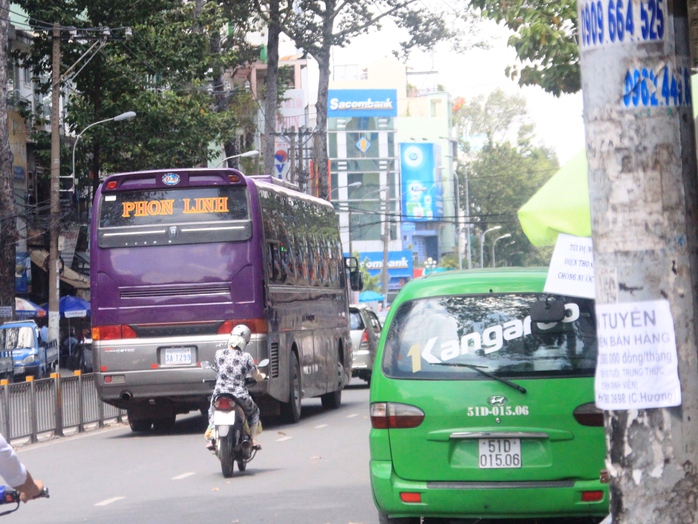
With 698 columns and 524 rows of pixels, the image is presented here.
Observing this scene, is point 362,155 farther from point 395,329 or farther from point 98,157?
point 395,329

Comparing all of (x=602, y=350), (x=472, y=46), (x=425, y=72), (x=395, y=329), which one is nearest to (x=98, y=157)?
(x=472, y=46)

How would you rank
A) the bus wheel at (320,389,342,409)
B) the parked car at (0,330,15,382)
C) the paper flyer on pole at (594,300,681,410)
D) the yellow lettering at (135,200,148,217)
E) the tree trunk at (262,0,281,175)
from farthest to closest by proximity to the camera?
the tree trunk at (262,0,281,175), the parked car at (0,330,15,382), the bus wheel at (320,389,342,409), the yellow lettering at (135,200,148,217), the paper flyer on pole at (594,300,681,410)

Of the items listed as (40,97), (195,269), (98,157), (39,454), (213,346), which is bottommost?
(39,454)

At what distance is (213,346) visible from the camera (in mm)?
17094

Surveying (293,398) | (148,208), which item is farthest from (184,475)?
(293,398)

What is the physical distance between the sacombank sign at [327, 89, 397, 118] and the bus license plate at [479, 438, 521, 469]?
105874 millimetres

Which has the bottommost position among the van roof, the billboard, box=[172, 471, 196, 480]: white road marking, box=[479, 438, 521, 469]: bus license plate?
box=[172, 471, 196, 480]: white road marking

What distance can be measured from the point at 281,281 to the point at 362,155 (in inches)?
3845

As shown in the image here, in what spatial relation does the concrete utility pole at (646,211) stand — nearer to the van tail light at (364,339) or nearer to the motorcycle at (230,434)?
the motorcycle at (230,434)

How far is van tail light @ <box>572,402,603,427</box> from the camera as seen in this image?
7.11m

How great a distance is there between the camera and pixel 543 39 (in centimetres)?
1302

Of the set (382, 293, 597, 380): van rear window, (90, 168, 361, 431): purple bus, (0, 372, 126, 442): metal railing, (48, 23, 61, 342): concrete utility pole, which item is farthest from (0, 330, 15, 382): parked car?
(382, 293, 597, 380): van rear window

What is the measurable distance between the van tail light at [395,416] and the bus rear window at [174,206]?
33.3 ft

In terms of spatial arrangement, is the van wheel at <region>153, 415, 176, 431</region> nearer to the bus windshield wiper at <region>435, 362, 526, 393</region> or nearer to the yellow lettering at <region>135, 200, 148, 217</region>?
the yellow lettering at <region>135, 200, 148, 217</region>
